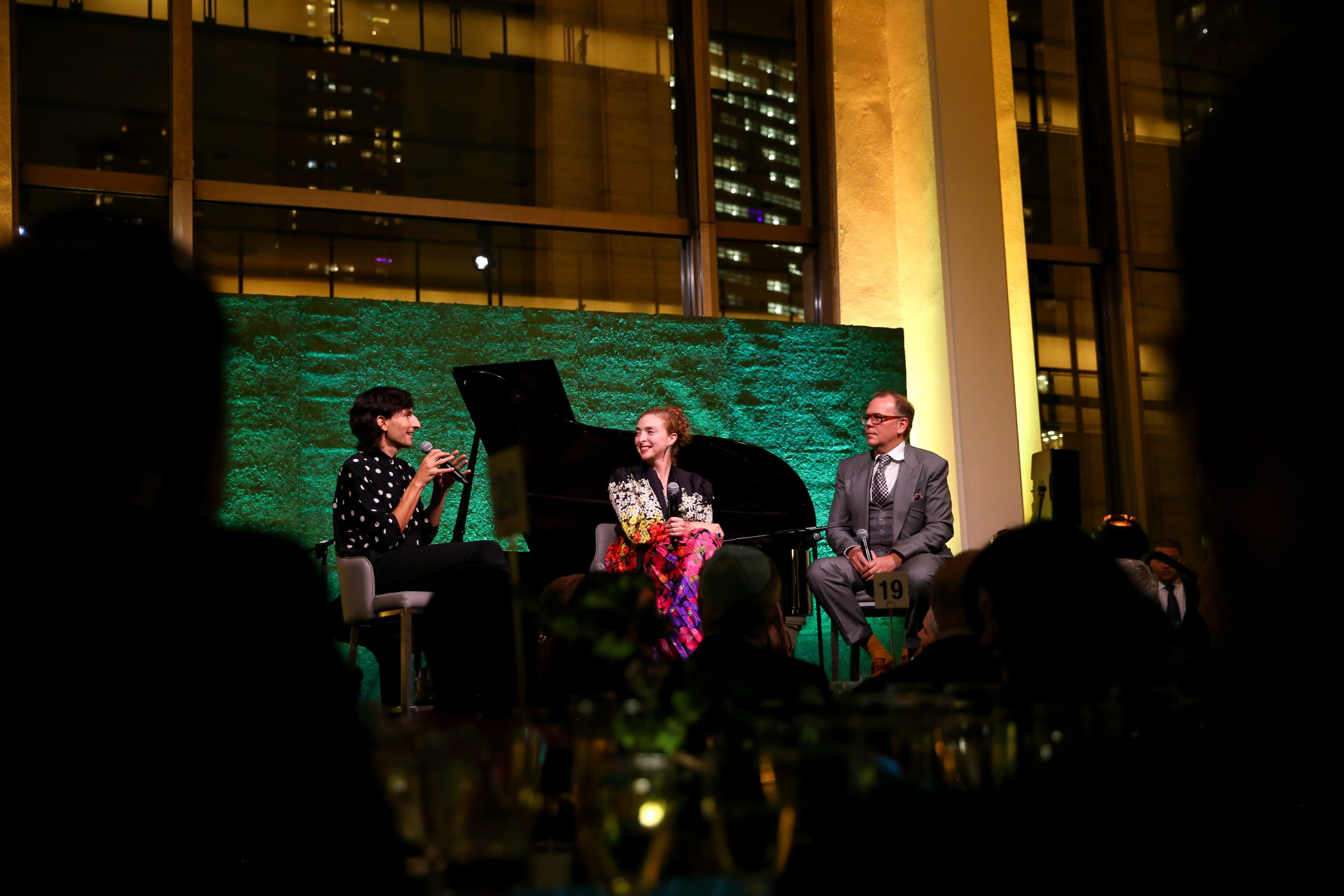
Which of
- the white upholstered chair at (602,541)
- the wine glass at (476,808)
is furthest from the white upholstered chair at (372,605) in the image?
the wine glass at (476,808)

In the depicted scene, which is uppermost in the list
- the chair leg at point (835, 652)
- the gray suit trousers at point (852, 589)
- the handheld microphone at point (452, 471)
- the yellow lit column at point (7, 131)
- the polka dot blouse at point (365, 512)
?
the yellow lit column at point (7, 131)

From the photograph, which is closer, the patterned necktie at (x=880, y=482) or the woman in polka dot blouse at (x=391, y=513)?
the woman in polka dot blouse at (x=391, y=513)

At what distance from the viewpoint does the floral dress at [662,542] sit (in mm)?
5023

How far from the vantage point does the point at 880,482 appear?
5.62 meters

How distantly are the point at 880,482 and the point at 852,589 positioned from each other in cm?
56

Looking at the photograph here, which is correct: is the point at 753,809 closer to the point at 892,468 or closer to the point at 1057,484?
the point at 892,468

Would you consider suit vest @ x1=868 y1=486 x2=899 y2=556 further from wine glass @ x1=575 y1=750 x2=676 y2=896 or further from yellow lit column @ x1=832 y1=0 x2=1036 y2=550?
wine glass @ x1=575 y1=750 x2=676 y2=896

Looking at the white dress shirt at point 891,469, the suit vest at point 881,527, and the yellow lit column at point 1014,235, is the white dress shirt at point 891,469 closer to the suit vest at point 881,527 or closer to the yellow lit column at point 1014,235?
the suit vest at point 881,527

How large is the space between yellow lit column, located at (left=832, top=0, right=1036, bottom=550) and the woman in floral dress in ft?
6.60

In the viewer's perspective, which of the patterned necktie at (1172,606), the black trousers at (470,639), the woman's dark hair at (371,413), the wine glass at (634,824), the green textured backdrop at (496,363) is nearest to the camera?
the wine glass at (634,824)

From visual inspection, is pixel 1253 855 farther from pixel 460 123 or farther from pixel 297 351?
pixel 460 123

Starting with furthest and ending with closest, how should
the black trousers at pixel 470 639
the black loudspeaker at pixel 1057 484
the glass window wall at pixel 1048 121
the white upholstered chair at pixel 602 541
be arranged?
the glass window wall at pixel 1048 121 → the black loudspeaker at pixel 1057 484 → the white upholstered chair at pixel 602 541 → the black trousers at pixel 470 639

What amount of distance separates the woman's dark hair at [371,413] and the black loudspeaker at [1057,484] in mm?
3636

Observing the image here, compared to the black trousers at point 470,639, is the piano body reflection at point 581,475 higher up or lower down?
higher up
